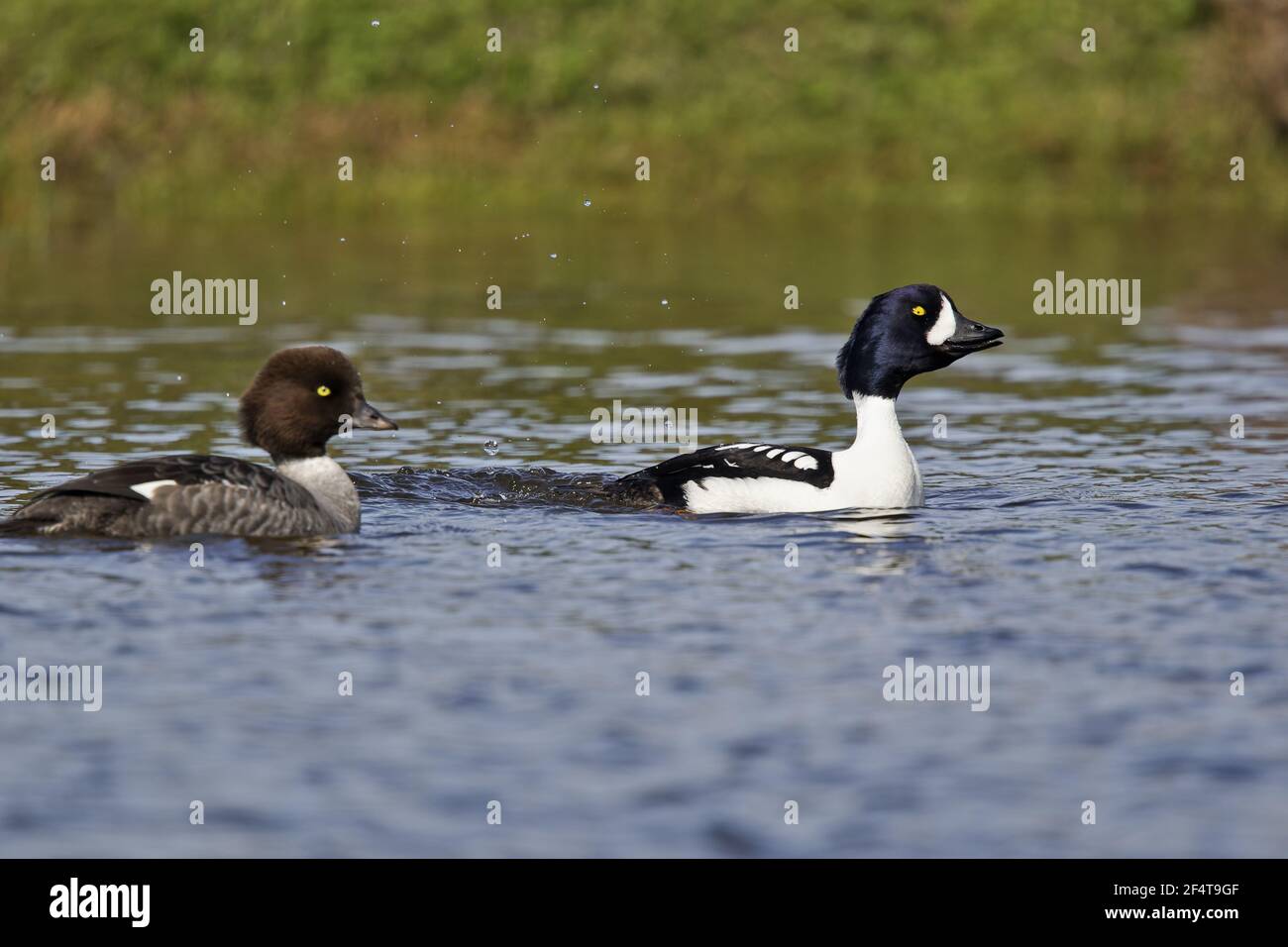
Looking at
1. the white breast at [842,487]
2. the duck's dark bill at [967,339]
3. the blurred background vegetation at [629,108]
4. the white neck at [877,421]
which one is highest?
the blurred background vegetation at [629,108]

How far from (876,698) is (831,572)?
6.90 ft

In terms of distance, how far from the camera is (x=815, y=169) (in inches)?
1171

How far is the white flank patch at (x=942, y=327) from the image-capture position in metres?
11.4

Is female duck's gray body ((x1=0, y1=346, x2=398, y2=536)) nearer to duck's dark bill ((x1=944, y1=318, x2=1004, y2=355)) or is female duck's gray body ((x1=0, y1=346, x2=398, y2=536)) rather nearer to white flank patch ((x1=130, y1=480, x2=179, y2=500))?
white flank patch ((x1=130, y1=480, x2=179, y2=500))

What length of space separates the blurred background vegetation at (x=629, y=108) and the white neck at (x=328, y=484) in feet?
55.4

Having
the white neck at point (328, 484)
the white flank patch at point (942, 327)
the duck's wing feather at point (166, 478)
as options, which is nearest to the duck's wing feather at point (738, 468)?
the white flank patch at point (942, 327)

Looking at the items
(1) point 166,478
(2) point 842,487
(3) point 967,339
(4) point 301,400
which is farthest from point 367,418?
(3) point 967,339

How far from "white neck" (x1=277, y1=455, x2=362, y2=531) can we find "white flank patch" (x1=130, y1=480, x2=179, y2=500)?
82cm

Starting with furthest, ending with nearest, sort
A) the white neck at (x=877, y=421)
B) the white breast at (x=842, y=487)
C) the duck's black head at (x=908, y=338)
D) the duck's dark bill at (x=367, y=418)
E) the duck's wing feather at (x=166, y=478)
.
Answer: the duck's black head at (x=908, y=338) → the white neck at (x=877, y=421) → the white breast at (x=842, y=487) → the duck's dark bill at (x=367, y=418) → the duck's wing feather at (x=166, y=478)

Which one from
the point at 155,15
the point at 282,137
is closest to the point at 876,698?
the point at 282,137

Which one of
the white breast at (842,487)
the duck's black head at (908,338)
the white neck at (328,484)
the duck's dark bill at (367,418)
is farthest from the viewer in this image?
the duck's black head at (908,338)

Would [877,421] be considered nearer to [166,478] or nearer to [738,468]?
[738,468]

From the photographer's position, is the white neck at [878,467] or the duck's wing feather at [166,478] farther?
the white neck at [878,467]

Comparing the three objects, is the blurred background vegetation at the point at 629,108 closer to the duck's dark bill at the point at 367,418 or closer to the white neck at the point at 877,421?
the duck's dark bill at the point at 367,418
